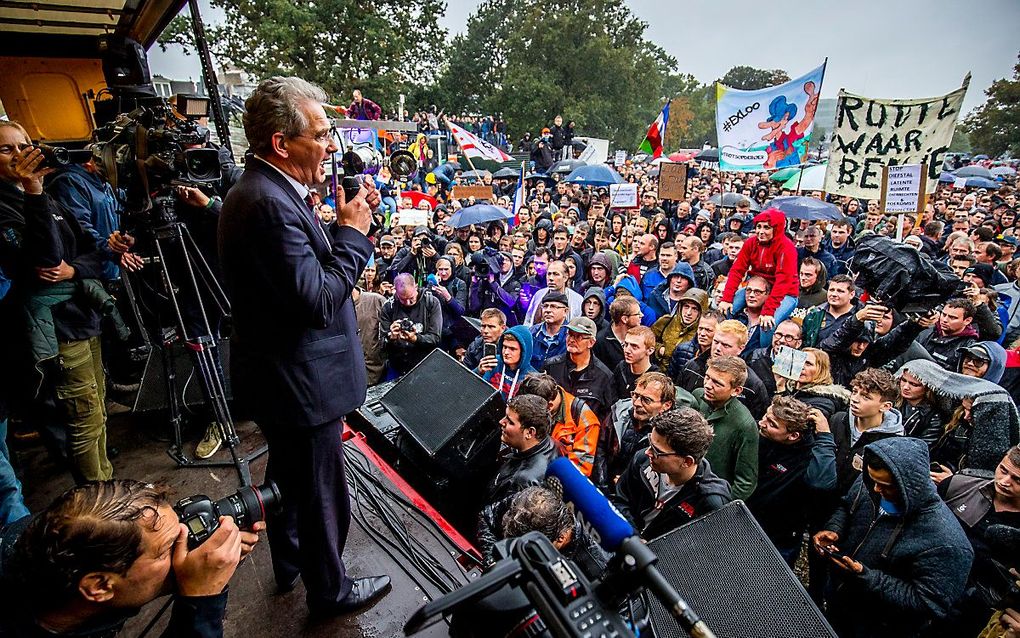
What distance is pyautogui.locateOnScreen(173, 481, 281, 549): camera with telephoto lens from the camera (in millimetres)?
1413

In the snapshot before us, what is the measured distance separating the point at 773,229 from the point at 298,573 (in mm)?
5554

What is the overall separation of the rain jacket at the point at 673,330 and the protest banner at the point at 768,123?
166 inches

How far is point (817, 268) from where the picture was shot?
5.50m

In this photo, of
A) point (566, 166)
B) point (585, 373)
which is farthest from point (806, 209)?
point (566, 166)

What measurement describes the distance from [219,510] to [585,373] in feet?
10.4

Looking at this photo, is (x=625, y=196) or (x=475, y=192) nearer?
(x=625, y=196)

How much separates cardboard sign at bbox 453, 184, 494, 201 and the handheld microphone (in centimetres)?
939

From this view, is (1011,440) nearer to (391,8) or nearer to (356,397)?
(356,397)

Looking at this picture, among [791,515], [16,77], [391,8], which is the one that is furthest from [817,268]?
[391,8]

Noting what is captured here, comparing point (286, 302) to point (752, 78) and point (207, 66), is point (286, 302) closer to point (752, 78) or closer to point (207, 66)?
point (207, 66)

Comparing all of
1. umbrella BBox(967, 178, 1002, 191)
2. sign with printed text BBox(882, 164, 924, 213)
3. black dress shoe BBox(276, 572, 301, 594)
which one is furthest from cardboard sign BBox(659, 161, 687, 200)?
umbrella BBox(967, 178, 1002, 191)

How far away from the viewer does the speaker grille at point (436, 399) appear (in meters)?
3.32

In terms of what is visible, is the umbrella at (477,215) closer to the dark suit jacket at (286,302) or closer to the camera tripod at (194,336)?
the camera tripod at (194,336)

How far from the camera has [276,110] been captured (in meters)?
1.57
